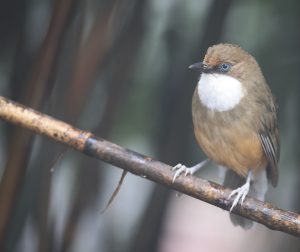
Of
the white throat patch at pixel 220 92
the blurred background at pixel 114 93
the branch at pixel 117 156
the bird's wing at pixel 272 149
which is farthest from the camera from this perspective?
the bird's wing at pixel 272 149

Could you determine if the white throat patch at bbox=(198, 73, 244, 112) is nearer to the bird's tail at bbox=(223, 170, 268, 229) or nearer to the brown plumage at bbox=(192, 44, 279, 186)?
the brown plumage at bbox=(192, 44, 279, 186)

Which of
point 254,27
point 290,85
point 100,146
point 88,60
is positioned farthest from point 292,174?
point 100,146

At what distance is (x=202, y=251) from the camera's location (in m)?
4.77

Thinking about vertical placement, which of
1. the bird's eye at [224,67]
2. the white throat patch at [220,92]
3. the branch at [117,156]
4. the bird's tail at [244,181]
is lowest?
the branch at [117,156]

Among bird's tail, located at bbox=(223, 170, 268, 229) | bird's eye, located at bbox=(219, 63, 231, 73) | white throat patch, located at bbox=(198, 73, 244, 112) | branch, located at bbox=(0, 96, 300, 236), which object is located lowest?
branch, located at bbox=(0, 96, 300, 236)

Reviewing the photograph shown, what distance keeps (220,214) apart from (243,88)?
8.80ft

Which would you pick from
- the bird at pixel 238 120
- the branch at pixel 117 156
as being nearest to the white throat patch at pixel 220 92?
the bird at pixel 238 120

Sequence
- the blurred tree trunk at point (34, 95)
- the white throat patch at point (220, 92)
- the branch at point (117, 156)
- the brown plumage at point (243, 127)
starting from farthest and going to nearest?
the brown plumage at point (243, 127)
the white throat patch at point (220, 92)
the blurred tree trunk at point (34, 95)
the branch at point (117, 156)

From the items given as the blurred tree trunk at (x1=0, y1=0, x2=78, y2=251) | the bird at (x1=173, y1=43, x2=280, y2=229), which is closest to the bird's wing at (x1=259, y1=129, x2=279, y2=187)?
the bird at (x1=173, y1=43, x2=280, y2=229)

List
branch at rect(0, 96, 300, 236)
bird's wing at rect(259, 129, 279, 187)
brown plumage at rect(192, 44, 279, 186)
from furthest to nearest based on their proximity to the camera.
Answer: bird's wing at rect(259, 129, 279, 187), brown plumage at rect(192, 44, 279, 186), branch at rect(0, 96, 300, 236)

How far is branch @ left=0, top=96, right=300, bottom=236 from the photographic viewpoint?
218cm

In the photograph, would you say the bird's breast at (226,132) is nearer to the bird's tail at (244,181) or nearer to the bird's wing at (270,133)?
the bird's wing at (270,133)

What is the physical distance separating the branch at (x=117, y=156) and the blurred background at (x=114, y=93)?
0.32 metres

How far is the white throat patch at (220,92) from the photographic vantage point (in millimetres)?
2566
